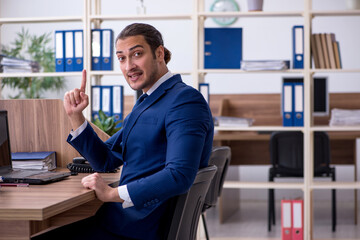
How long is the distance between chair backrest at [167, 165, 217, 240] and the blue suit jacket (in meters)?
0.03

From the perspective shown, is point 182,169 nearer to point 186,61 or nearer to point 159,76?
point 159,76

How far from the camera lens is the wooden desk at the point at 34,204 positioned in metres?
1.29

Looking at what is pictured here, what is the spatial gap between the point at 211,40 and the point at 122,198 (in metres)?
2.72

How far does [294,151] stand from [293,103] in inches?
31.5

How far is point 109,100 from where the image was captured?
4.13m

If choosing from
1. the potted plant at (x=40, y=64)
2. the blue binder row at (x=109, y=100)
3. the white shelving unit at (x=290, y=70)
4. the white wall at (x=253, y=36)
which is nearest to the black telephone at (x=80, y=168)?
the white shelving unit at (x=290, y=70)

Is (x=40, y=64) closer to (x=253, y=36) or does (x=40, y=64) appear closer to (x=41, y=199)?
(x=253, y=36)

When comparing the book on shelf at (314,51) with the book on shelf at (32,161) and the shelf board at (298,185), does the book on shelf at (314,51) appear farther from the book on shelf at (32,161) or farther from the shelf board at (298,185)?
the book on shelf at (32,161)

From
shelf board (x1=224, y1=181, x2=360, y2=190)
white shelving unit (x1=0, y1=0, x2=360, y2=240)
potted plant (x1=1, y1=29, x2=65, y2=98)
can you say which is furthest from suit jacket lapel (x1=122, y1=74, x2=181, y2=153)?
potted plant (x1=1, y1=29, x2=65, y2=98)

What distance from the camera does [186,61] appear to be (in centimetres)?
→ 676

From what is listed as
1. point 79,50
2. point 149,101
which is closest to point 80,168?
point 149,101

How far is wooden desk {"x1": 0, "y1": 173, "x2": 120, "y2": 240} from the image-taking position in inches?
50.7

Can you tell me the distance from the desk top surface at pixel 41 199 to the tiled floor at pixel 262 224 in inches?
110

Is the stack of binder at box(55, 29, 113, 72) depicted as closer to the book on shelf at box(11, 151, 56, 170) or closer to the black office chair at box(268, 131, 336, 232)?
the black office chair at box(268, 131, 336, 232)
